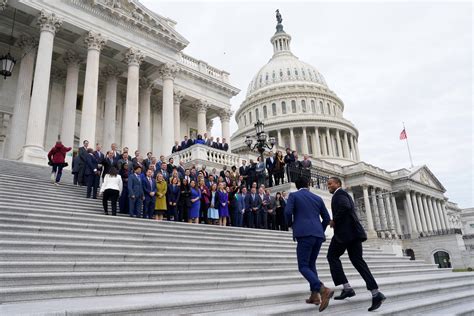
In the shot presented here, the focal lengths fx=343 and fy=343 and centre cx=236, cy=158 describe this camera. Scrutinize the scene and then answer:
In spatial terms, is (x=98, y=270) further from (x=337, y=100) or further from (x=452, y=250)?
(x=337, y=100)

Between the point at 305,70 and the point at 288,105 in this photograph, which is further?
the point at 305,70

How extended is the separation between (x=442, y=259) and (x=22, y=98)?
4899 cm

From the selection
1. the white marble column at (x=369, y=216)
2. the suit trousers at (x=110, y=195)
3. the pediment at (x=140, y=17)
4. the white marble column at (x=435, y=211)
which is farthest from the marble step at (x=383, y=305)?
the white marble column at (x=435, y=211)

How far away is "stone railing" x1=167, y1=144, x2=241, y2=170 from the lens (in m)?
18.6

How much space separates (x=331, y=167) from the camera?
55.5 m

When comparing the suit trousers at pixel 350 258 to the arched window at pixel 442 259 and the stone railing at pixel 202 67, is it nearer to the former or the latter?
the stone railing at pixel 202 67

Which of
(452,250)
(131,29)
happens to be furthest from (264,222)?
(452,250)

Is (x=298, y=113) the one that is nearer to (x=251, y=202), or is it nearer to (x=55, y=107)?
(x=55, y=107)

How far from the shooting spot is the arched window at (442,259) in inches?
1701

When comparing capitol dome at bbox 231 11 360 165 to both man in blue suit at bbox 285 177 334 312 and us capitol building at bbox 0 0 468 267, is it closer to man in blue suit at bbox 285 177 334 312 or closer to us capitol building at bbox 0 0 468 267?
us capitol building at bbox 0 0 468 267

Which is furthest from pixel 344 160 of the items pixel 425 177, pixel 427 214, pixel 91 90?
pixel 91 90

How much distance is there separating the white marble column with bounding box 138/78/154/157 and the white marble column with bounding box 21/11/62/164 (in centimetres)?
749

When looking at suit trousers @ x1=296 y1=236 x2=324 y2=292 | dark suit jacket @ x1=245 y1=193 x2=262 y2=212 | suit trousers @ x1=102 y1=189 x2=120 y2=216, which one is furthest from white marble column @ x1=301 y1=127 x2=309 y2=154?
suit trousers @ x1=296 y1=236 x2=324 y2=292

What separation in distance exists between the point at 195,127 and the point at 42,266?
86.8 ft
